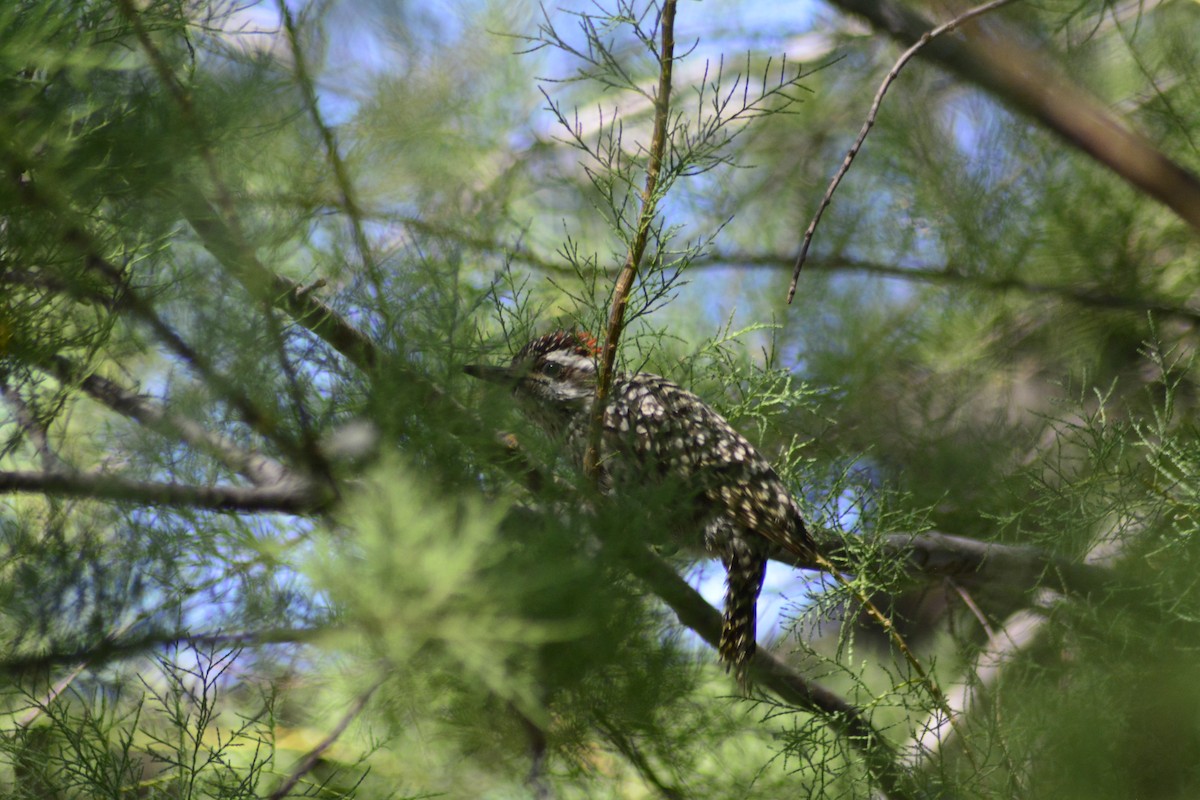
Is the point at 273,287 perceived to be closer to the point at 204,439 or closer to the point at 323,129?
the point at 204,439

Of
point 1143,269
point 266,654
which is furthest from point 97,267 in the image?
point 1143,269

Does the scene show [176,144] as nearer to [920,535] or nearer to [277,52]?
[277,52]

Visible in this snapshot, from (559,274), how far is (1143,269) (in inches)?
61.5

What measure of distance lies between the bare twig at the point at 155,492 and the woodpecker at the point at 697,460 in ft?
2.03

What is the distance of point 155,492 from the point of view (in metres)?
1.71

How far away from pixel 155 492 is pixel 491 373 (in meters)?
0.59

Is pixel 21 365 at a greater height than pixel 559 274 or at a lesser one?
lesser

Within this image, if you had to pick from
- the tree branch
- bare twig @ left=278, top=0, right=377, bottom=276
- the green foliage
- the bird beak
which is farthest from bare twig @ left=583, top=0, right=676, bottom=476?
the tree branch

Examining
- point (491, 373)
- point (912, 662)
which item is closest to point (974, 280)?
point (912, 662)

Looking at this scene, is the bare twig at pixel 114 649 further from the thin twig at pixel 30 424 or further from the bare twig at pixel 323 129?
the bare twig at pixel 323 129

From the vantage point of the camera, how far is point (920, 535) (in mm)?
2365

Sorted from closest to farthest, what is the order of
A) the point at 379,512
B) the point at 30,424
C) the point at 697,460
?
1. the point at 379,512
2. the point at 30,424
3. the point at 697,460

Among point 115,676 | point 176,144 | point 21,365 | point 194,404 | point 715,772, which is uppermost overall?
point 176,144

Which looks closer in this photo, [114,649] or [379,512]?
[379,512]
